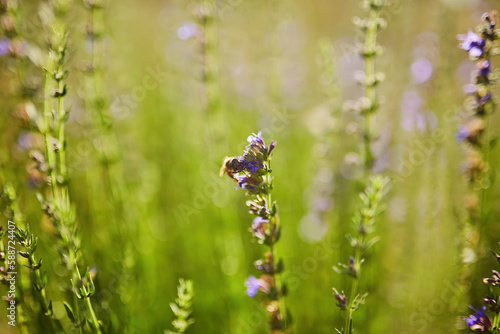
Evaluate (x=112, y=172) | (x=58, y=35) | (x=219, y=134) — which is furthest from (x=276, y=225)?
(x=112, y=172)

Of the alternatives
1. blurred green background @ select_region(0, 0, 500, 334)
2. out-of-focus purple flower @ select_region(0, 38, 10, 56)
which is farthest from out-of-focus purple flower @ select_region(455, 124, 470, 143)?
out-of-focus purple flower @ select_region(0, 38, 10, 56)

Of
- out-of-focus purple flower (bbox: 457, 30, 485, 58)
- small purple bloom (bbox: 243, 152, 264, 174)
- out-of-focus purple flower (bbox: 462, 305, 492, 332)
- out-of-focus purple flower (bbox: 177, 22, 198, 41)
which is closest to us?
small purple bloom (bbox: 243, 152, 264, 174)

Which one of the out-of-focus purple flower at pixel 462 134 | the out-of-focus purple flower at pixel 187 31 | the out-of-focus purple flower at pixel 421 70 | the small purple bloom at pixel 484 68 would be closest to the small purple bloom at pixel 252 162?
the small purple bloom at pixel 484 68

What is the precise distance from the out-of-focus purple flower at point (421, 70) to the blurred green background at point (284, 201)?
22mm

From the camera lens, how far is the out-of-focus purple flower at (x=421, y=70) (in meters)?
3.28

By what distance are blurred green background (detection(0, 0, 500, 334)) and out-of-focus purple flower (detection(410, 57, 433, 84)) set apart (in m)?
0.02

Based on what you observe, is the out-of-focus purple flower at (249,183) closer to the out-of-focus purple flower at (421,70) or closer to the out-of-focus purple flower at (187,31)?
the out-of-focus purple flower at (187,31)

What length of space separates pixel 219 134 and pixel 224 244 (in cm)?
78

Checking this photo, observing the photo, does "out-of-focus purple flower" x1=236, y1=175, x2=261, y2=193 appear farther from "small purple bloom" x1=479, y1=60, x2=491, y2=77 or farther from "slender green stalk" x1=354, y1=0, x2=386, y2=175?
"small purple bloom" x1=479, y1=60, x2=491, y2=77

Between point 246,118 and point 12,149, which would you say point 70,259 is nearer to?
point 12,149

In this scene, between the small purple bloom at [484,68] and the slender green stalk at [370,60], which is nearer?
the small purple bloom at [484,68]

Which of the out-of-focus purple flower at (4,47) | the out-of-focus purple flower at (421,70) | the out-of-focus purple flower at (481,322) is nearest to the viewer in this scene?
the out-of-focus purple flower at (481,322)

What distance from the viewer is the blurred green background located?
245cm

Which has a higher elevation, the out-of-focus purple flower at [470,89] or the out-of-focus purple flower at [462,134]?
the out-of-focus purple flower at [470,89]
